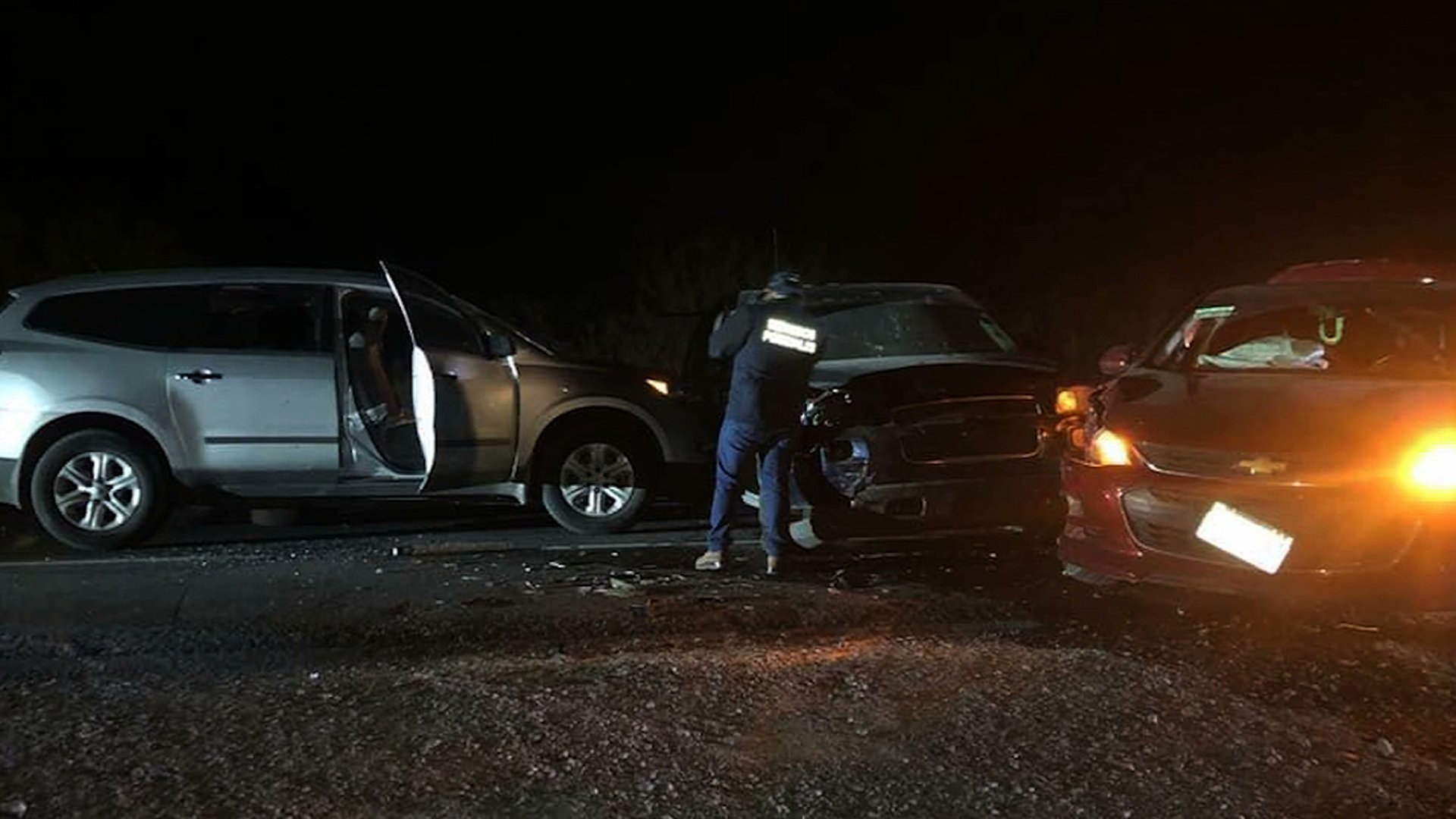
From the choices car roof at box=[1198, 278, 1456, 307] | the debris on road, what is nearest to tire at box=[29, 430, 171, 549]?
car roof at box=[1198, 278, 1456, 307]

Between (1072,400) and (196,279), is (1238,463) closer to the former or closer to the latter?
(1072,400)

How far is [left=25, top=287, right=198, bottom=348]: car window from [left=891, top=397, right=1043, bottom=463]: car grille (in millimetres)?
4148

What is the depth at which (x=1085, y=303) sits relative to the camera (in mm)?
17203

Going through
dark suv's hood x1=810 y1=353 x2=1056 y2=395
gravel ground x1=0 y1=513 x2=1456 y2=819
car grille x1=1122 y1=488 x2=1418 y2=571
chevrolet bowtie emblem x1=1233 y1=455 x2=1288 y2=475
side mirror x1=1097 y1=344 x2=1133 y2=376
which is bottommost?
gravel ground x1=0 y1=513 x2=1456 y2=819

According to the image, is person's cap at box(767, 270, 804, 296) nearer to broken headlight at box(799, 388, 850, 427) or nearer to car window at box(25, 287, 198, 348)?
broken headlight at box(799, 388, 850, 427)

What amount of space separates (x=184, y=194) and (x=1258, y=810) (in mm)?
22446

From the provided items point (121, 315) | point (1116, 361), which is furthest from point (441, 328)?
point (1116, 361)

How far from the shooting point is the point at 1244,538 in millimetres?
5520

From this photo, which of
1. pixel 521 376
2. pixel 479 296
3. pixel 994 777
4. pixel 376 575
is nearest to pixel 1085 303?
pixel 479 296

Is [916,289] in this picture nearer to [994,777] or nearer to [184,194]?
[994,777]

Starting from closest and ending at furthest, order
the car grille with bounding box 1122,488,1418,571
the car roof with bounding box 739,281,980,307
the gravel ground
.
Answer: the gravel ground → the car grille with bounding box 1122,488,1418,571 → the car roof with bounding box 739,281,980,307

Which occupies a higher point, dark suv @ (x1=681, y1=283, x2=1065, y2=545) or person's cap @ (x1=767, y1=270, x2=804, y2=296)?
person's cap @ (x1=767, y1=270, x2=804, y2=296)

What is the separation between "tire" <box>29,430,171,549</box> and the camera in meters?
7.56

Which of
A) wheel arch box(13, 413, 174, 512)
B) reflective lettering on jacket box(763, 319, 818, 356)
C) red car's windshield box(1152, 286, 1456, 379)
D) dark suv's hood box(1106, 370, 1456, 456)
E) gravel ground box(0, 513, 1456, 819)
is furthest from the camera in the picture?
wheel arch box(13, 413, 174, 512)
